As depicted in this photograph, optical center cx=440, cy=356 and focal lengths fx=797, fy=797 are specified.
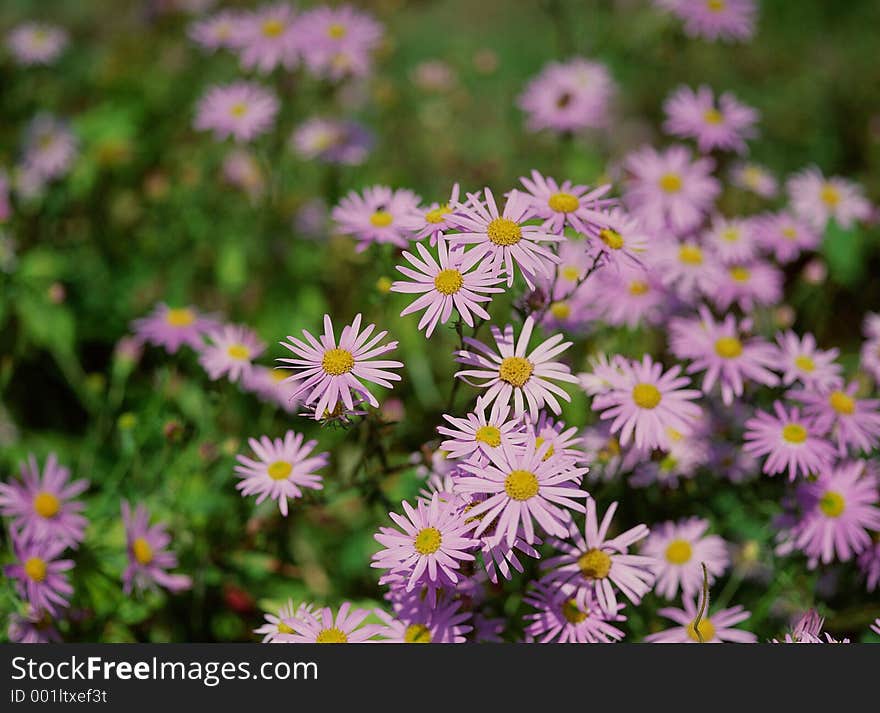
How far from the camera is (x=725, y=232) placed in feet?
9.46

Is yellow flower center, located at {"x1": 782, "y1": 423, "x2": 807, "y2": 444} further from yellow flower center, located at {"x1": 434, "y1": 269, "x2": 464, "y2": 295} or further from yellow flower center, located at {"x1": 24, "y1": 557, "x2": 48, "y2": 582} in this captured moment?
yellow flower center, located at {"x1": 24, "y1": 557, "x2": 48, "y2": 582}

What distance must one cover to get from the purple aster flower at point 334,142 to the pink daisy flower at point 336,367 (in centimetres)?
175

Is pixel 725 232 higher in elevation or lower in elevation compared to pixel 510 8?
lower

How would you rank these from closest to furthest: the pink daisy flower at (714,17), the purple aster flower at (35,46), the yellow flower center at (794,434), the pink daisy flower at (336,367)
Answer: the pink daisy flower at (336,367) → the yellow flower center at (794,434) → the pink daisy flower at (714,17) → the purple aster flower at (35,46)

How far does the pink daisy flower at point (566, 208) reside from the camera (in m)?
1.90

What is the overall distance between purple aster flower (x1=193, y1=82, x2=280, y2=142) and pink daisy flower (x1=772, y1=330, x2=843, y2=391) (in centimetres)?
213

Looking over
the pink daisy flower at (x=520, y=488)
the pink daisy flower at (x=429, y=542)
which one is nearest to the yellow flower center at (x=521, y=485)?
the pink daisy flower at (x=520, y=488)

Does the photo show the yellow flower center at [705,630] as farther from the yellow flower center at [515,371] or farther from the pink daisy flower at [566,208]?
the pink daisy flower at [566,208]

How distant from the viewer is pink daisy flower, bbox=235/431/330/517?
191 cm

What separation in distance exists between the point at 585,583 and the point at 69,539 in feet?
4.52

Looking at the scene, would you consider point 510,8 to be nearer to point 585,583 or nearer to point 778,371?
point 778,371

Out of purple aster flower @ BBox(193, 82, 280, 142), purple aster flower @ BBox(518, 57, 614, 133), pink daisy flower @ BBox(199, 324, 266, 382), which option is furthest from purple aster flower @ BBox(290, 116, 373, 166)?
pink daisy flower @ BBox(199, 324, 266, 382)

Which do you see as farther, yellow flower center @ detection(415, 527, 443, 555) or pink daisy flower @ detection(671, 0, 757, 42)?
pink daisy flower @ detection(671, 0, 757, 42)

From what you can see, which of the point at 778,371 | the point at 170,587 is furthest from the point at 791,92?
the point at 170,587
